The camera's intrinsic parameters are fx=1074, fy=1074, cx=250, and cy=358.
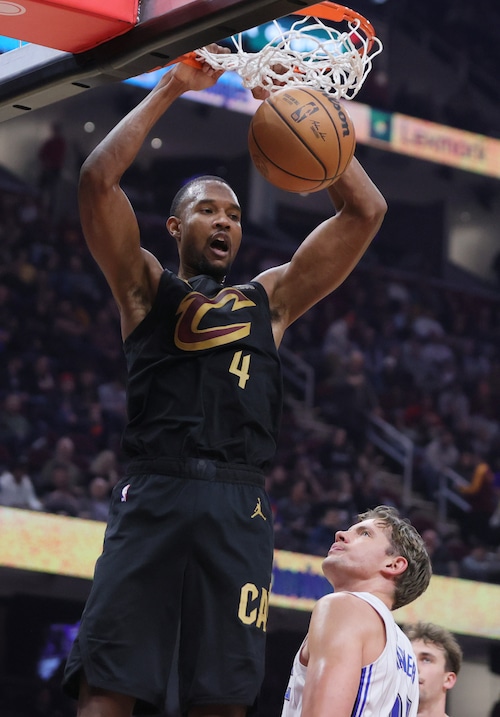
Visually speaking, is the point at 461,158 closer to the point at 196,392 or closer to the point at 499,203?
the point at 499,203

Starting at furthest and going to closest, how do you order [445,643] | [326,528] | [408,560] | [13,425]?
[326,528] → [13,425] → [445,643] → [408,560]

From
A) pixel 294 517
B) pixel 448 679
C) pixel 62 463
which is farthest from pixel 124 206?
pixel 294 517

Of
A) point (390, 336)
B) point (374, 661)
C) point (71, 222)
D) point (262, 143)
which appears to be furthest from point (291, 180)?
point (390, 336)

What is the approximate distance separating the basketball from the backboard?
1.31 feet

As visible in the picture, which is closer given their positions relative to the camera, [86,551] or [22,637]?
[22,637]

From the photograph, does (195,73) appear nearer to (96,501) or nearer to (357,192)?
(357,192)

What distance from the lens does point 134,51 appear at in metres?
2.70

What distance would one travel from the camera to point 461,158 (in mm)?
14758

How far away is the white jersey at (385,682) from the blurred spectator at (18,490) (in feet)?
19.3

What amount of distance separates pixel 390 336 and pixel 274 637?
5512mm

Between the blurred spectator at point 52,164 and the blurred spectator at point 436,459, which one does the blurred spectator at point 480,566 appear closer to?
the blurred spectator at point 436,459

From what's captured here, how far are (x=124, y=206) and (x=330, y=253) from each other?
684 millimetres

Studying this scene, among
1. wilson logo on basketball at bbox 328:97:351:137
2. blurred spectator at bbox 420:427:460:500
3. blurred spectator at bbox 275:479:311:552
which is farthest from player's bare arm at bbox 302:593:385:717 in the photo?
blurred spectator at bbox 420:427:460:500

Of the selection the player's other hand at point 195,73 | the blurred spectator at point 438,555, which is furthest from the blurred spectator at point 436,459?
the player's other hand at point 195,73
